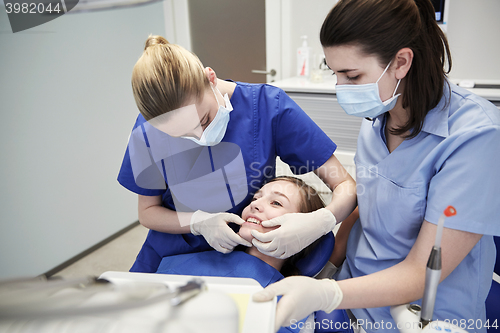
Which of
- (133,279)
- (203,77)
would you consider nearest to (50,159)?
(203,77)

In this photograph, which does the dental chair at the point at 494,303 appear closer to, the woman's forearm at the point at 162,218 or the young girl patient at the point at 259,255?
the young girl patient at the point at 259,255

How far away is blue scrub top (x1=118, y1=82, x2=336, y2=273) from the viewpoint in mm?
1198

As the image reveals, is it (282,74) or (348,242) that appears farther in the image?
(282,74)

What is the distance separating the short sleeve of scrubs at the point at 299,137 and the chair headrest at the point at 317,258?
28 cm

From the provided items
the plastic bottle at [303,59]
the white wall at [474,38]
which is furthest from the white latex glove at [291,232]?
the white wall at [474,38]

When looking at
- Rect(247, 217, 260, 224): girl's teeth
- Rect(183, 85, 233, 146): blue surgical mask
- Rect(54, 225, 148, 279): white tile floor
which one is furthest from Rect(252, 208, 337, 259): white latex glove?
Rect(54, 225, 148, 279): white tile floor

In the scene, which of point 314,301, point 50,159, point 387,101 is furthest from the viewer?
point 50,159

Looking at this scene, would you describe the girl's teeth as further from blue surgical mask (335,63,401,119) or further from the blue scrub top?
blue surgical mask (335,63,401,119)

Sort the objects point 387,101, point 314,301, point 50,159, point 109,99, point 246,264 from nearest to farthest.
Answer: point 314,301
point 387,101
point 246,264
point 50,159
point 109,99

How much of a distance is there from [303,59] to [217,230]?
1.93m

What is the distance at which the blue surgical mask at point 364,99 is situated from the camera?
97 cm

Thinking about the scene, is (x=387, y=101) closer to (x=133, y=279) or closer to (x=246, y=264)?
(x=246, y=264)

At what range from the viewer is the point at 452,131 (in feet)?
2.88

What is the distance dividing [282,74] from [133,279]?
2.55m
